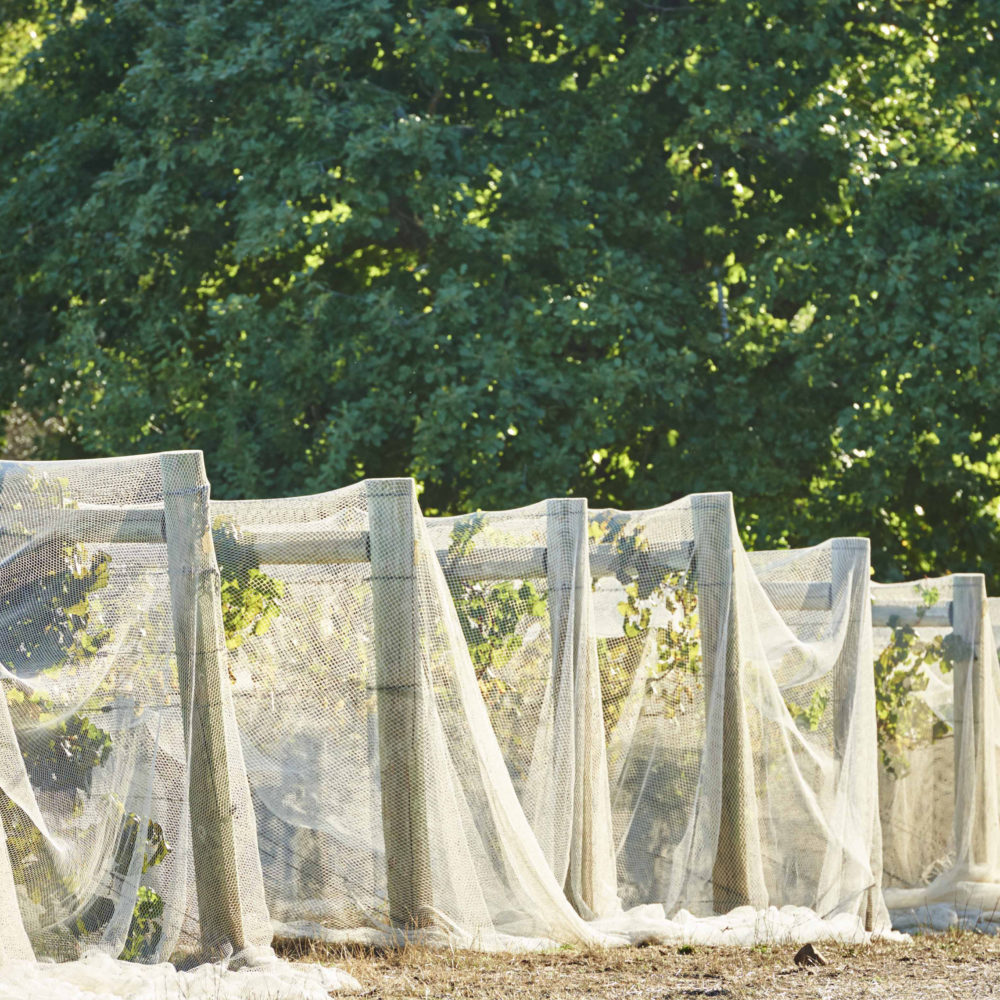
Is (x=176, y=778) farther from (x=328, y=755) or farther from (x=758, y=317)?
(x=758, y=317)

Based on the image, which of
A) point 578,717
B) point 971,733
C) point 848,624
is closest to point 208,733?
point 578,717

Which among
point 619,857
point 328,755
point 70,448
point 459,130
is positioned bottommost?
point 619,857

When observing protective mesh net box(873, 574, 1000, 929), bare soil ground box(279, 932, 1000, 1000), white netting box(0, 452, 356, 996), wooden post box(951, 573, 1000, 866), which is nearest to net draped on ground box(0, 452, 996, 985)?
white netting box(0, 452, 356, 996)

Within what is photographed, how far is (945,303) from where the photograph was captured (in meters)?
9.52

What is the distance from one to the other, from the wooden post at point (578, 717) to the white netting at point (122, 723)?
4.71 feet

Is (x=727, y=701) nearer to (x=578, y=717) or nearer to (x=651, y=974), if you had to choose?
(x=578, y=717)

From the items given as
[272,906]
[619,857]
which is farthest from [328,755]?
[619,857]

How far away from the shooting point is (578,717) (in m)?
5.36

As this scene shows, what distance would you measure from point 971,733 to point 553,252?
182 inches

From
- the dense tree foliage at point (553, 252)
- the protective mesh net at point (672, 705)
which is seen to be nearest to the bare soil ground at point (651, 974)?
the protective mesh net at point (672, 705)

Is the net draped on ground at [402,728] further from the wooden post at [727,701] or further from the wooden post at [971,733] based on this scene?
the wooden post at [971,733]

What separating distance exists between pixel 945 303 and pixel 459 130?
3.78 meters

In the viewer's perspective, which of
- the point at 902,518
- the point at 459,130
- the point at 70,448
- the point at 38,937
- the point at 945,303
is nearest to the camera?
the point at 38,937

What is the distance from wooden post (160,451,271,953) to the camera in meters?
4.16
